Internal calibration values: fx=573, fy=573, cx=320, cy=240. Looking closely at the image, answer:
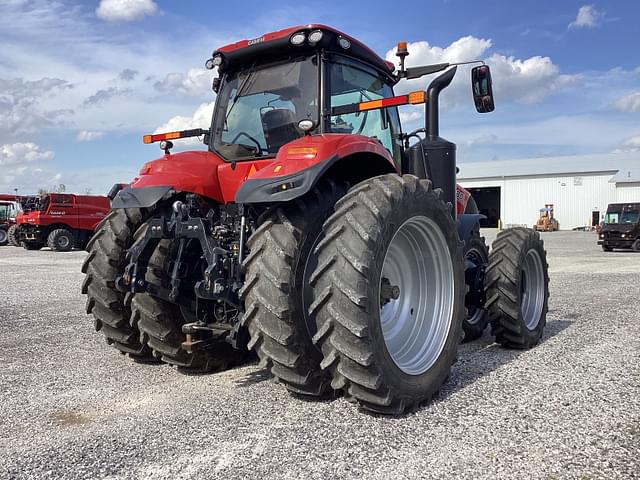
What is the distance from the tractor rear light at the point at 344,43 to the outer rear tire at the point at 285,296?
1531 millimetres

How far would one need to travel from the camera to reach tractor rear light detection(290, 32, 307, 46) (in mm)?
4180

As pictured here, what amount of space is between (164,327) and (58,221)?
21781mm

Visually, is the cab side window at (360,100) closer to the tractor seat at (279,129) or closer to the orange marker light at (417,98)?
the tractor seat at (279,129)

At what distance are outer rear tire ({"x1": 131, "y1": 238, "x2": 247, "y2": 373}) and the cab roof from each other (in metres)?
1.60

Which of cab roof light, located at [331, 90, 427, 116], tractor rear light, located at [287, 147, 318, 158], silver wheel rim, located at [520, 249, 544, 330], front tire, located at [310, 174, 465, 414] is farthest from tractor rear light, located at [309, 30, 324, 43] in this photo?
silver wheel rim, located at [520, 249, 544, 330]

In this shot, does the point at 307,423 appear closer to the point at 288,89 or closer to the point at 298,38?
the point at 288,89

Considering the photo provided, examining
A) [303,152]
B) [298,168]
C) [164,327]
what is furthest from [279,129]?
[164,327]

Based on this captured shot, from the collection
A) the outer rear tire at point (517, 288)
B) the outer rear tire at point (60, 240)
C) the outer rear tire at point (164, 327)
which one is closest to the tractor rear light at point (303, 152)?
the outer rear tire at point (164, 327)

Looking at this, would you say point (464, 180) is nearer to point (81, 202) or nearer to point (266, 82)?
point (81, 202)

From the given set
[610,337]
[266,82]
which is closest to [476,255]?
[610,337]

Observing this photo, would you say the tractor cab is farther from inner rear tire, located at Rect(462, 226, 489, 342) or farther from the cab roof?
inner rear tire, located at Rect(462, 226, 489, 342)

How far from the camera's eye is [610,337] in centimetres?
582

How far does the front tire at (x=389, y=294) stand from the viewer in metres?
3.19

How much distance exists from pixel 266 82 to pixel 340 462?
9.74ft
